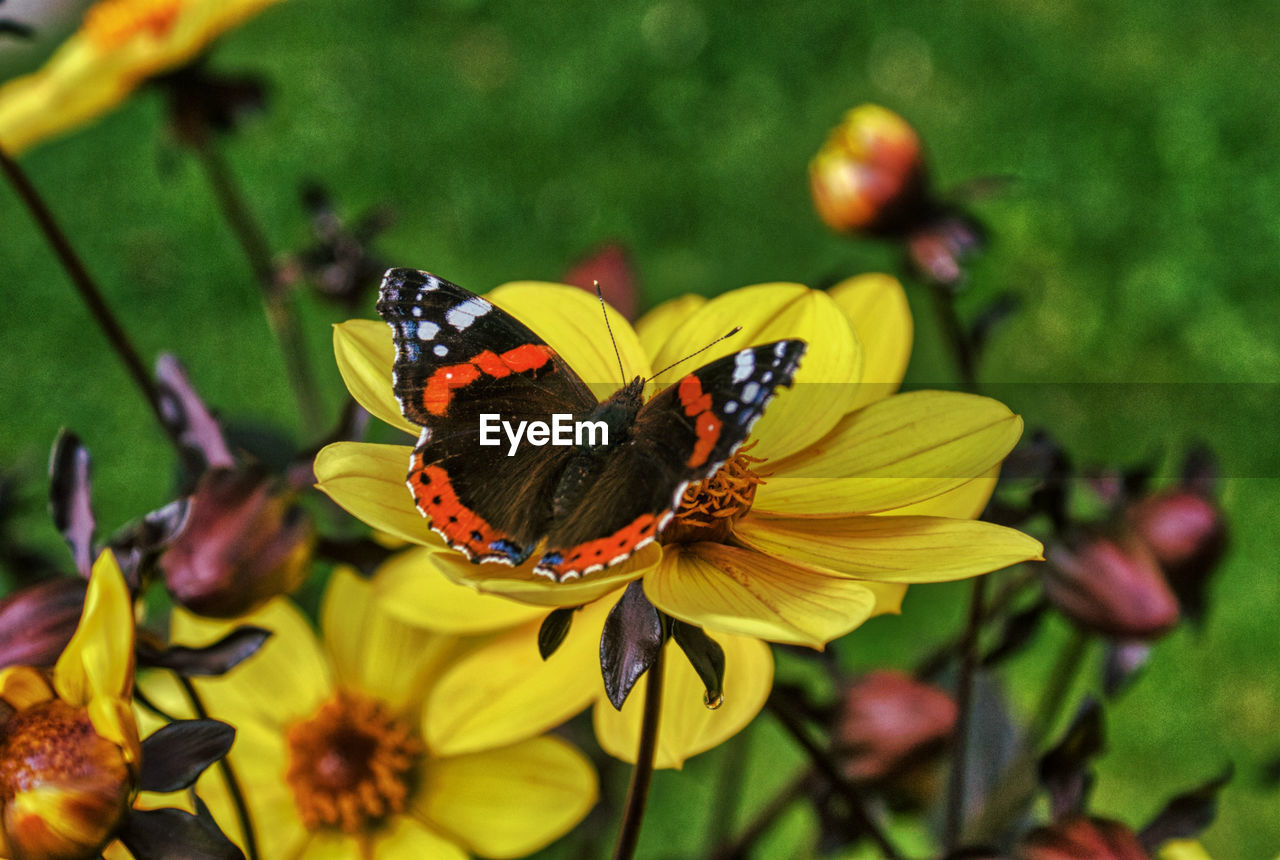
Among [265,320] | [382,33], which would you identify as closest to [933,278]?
[265,320]

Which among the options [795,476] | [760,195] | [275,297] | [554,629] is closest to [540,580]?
[554,629]

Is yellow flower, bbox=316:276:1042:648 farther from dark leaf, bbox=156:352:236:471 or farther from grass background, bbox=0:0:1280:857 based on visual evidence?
grass background, bbox=0:0:1280:857

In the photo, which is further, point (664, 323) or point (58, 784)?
Result: point (664, 323)

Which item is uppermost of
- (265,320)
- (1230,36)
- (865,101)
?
(265,320)

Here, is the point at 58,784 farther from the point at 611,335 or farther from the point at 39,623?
the point at 611,335

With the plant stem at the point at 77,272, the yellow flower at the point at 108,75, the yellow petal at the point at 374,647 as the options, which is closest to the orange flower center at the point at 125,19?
the yellow flower at the point at 108,75

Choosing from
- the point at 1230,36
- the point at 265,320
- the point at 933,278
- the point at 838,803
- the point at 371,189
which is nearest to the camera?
the point at 838,803

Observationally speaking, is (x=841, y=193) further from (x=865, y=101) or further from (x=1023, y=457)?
(x=865, y=101)
